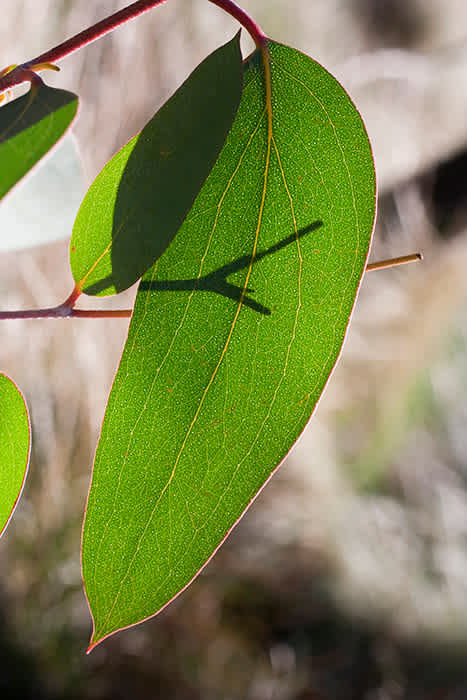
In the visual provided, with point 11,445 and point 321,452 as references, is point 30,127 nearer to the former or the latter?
point 11,445

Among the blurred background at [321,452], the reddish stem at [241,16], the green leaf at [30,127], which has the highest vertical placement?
the reddish stem at [241,16]

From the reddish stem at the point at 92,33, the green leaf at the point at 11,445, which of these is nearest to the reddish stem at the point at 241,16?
the reddish stem at the point at 92,33

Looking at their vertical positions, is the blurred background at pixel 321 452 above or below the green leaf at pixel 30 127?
below

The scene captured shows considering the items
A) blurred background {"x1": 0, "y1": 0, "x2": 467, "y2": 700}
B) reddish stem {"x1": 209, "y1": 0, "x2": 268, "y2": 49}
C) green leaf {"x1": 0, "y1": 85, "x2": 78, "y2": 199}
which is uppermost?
reddish stem {"x1": 209, "y1": 0, "x2": 268, "y2": 49}

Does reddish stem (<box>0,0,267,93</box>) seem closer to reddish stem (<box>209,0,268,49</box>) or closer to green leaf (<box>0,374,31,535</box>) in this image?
reddish stem (<box>209,0,268,49</box>)

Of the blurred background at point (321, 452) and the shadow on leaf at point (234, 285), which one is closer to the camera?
the shadow on leaf at point (234, 285)

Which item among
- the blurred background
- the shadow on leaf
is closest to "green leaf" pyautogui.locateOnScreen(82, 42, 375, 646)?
the shadow on leaf

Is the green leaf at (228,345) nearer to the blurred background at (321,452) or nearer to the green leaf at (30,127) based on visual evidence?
the green leaf at (30,127)
